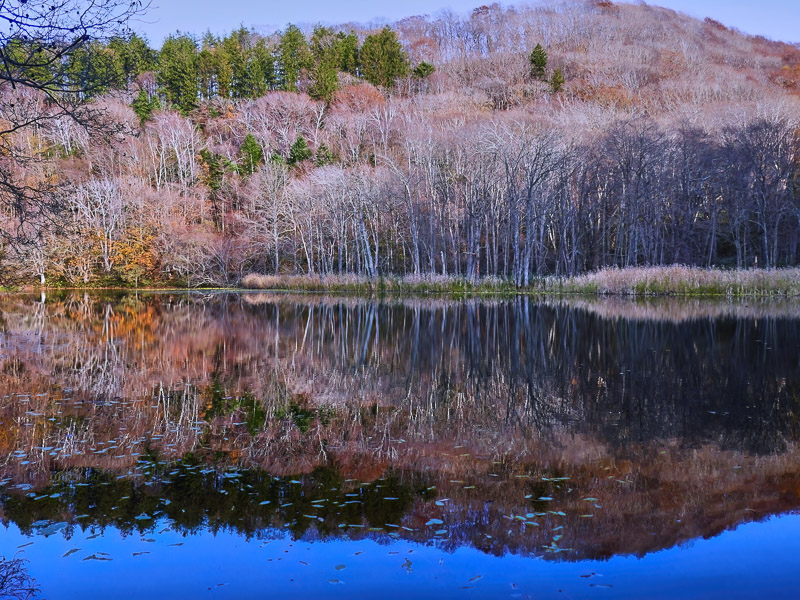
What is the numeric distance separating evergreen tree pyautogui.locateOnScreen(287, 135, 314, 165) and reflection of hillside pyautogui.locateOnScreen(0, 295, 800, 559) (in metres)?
44.2

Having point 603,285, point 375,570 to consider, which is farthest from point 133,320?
point 603,285

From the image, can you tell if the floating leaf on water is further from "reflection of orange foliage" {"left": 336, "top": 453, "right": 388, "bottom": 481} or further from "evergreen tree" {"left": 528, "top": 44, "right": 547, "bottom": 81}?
"evergreen tree" {"left": 528, "top": 44, "right": 547, "bottom": 81}

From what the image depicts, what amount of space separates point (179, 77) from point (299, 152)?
2773cm

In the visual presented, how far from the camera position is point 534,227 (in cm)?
4450

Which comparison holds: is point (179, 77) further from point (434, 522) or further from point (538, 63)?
point (434, 522)

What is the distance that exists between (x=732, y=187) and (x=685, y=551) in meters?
48.5

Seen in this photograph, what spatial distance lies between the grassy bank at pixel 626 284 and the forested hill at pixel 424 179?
213cm

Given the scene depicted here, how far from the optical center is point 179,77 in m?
79.2

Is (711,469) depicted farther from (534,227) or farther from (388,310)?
(534,227)

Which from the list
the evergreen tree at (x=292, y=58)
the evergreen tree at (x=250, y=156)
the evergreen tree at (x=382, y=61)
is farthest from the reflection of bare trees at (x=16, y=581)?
the evergreen tree at (x=382, y=61)

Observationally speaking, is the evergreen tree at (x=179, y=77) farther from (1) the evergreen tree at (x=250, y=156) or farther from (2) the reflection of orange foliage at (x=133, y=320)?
(2) the reflection of orange foliage at (x=133, y=320)

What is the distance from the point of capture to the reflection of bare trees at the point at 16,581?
5086 millimetres

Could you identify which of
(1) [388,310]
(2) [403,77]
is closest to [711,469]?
(1) [388,310]

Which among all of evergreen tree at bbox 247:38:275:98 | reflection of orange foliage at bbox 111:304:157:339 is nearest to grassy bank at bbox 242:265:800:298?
reflection of orange foliage at bbox 111:304:157:339
